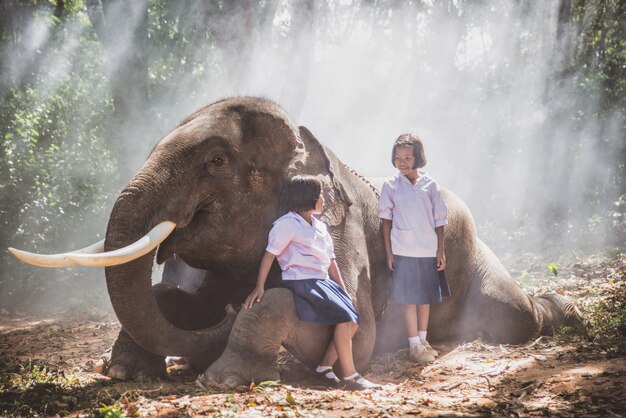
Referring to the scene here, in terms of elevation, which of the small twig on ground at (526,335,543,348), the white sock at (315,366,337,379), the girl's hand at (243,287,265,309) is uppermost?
the girl's hand at (243,287,265,309)

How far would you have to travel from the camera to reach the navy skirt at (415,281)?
17.9ft

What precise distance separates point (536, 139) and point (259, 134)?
1506 centimetres

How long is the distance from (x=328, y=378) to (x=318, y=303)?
0.61m

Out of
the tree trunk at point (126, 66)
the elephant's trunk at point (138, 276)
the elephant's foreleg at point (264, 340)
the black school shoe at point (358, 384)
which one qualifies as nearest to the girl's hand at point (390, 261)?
the elephant's foreleg at point (264, 340)

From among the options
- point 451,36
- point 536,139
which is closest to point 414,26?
point 451,36

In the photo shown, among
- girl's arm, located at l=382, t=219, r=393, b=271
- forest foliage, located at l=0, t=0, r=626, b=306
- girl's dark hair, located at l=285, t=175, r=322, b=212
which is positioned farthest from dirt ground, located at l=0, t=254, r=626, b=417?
forest foliage, located at l=0, t=0, r=626, b=306

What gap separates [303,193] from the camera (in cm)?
456

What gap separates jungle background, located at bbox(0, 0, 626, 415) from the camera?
1158 cm

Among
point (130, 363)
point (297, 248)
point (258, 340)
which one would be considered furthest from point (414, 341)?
point (130, 363)

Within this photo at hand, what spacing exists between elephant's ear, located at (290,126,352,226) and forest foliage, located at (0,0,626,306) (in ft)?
25.8

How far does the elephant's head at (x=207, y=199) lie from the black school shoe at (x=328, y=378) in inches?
33.8

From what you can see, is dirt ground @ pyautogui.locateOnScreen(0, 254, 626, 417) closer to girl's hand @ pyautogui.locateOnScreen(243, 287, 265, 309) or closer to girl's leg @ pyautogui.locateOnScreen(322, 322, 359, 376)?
girl's leg @ pyautogui.locateOnScreen(322, 322, 359, 376)

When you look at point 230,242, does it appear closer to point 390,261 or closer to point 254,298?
point 254,298

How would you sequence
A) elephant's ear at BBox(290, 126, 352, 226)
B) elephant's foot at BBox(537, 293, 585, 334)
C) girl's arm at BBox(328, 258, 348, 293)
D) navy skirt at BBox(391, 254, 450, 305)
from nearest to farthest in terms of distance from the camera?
girl's arm at BBox(328, 258, 348, 293), elephant's ear at BBox(290, 126, 352, 226), navy skirt at BBox(391, 254, 450, 305), elephant's foot at BBox(537, 293, 585, 334)
